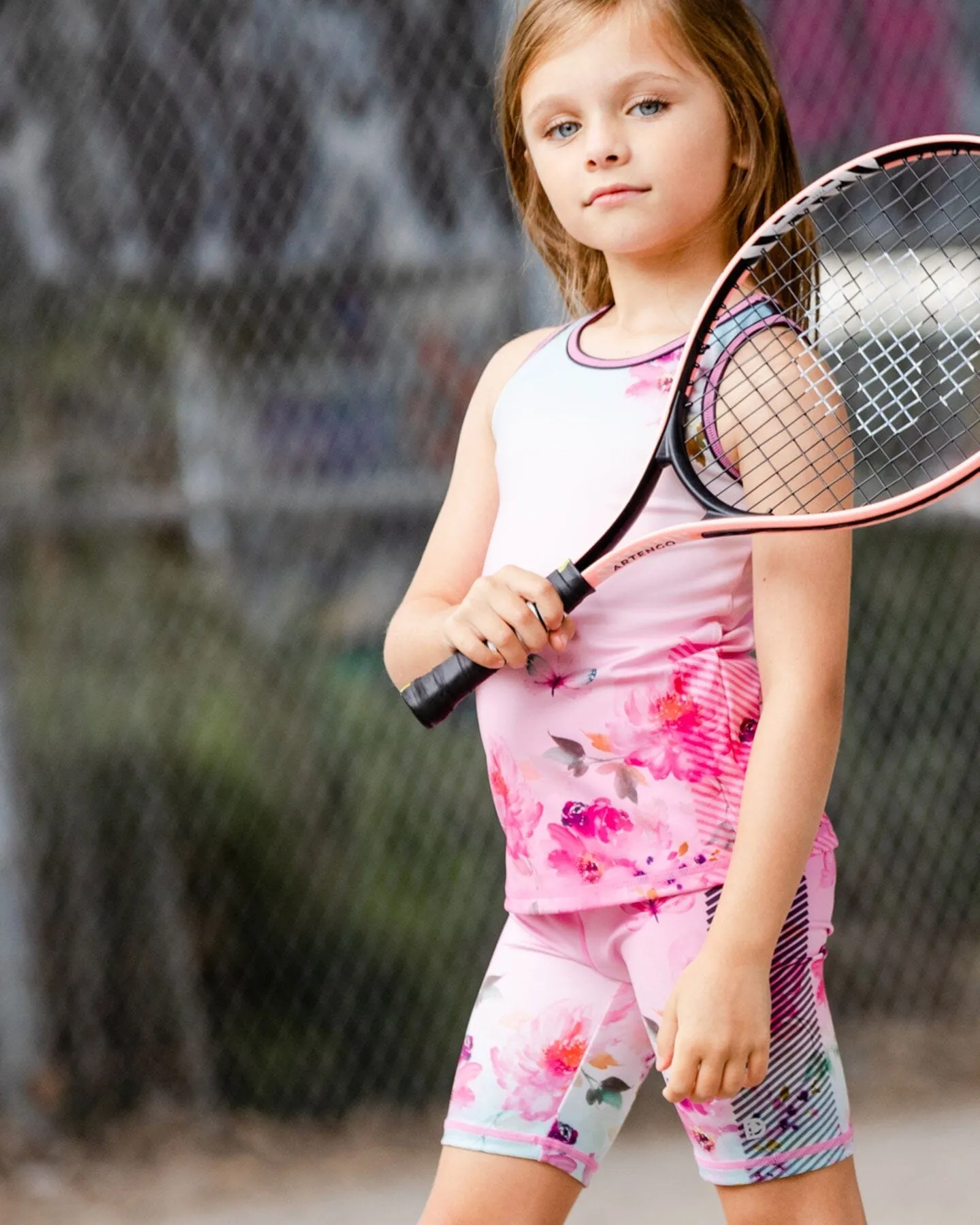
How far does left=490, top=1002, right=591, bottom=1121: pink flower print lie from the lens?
91cm

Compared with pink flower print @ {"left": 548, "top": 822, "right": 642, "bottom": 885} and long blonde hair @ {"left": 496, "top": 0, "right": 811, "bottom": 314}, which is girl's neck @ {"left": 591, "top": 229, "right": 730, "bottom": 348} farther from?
pink flower print @ {"left": 548, "top": 822, "right": 642, "bottom": 885}

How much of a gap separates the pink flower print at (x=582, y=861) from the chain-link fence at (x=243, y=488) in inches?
44.2

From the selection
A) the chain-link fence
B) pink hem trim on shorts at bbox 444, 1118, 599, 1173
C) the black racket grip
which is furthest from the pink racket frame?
the chain-link fence

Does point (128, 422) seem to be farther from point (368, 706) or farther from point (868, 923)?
point (868, 923)

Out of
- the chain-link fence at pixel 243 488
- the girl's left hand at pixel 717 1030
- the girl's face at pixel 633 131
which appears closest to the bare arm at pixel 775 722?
the girl's left hand at pixel 717 1030

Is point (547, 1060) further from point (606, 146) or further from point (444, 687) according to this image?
point (606, 146)

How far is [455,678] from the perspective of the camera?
88 cm

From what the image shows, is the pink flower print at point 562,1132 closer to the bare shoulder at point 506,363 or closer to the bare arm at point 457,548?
the bare arm at point 457,548

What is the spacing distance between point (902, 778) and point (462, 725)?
607 mm

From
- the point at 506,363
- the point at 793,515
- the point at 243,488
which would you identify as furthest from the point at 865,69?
the point at 793,515

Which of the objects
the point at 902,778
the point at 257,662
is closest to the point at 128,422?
the point at 257,662

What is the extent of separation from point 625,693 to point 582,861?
0.10m

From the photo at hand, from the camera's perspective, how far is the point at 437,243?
6.72 feet

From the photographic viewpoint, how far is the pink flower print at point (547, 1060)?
91cm
